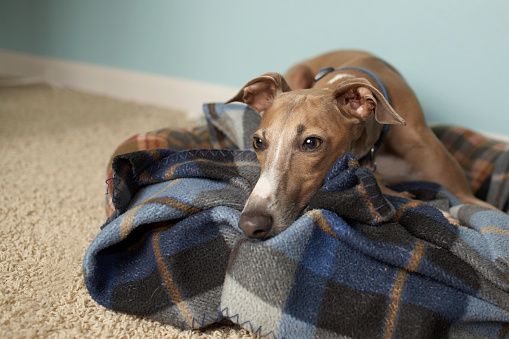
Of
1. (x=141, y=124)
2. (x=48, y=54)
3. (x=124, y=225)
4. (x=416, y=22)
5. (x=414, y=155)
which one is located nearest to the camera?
(x=124, y=225)

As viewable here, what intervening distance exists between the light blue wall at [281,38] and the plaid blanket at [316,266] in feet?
5.19

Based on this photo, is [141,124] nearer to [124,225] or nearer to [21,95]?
[21,95]

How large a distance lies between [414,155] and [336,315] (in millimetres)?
1169

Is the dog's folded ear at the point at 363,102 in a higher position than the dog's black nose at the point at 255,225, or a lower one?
higher

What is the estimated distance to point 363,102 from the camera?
66.1 inches

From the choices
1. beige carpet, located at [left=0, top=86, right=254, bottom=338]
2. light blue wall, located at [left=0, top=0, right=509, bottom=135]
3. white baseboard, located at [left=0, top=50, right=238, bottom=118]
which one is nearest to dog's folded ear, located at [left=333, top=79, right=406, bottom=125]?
beige carpet, located at [left=0, top=86, right=254, bottom=338]

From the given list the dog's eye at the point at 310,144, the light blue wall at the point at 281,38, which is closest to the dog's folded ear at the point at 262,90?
the dog's eye at the point at 310,144

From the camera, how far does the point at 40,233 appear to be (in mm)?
1726

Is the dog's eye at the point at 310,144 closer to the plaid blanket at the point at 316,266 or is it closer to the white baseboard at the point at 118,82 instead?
the plaid blanket at the point at 316,266

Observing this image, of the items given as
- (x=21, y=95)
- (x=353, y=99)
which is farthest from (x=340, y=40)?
(x=21, y=95)

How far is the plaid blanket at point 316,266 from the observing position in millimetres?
1151

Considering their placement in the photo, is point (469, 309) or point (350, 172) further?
point (350, 172)

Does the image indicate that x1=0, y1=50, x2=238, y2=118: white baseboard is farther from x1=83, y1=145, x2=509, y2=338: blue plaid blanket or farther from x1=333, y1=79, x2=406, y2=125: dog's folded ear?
x1=83, y1=145, x2=509, y2=338: blue plaid blanket

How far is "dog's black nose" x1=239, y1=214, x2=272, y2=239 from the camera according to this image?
4.06 ft
